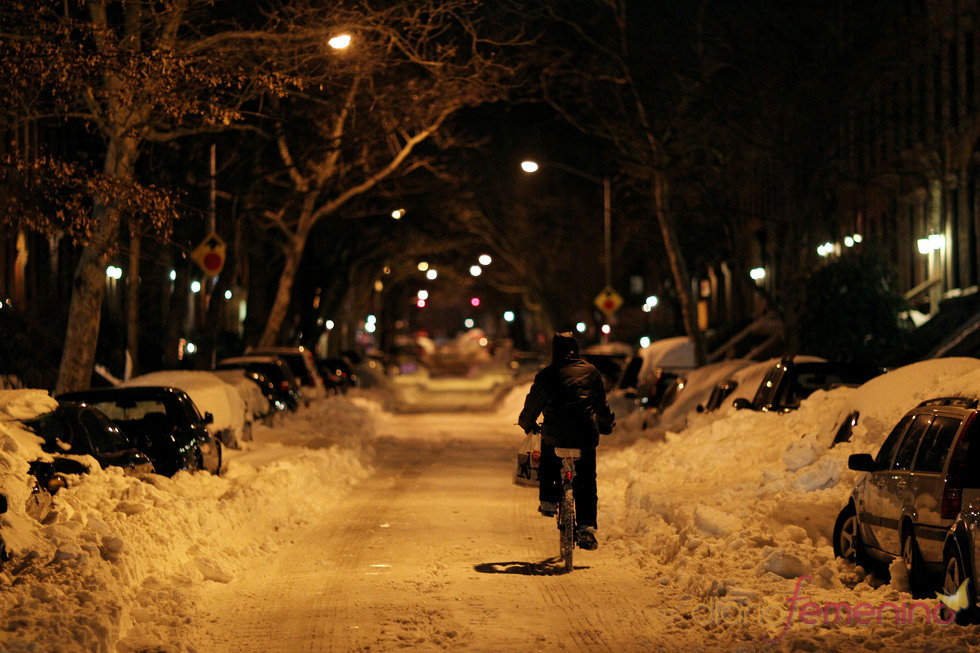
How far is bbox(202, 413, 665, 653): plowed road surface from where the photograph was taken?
788 centimetres

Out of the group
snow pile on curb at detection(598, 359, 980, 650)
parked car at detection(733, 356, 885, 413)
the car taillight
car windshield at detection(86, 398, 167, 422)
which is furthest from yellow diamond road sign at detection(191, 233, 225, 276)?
the car taillight

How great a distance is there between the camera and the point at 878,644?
288 inches

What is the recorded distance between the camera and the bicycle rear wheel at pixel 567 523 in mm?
10125

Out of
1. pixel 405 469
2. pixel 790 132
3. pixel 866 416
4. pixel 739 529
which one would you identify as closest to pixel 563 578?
pixel 739 529

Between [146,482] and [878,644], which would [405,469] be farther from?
[878,644]

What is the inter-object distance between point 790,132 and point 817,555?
18.2m

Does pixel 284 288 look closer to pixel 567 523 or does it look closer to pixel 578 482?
pixel 578 482

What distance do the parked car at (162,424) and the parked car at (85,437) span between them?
1510 mm

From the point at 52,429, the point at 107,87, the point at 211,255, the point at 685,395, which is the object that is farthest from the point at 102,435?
the point at 685,395

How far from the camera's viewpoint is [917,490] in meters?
8.71

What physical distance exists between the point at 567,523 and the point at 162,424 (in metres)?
5.98

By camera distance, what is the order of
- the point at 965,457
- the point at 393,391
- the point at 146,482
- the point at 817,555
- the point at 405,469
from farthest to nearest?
the point at 393,391, the point at 405,469, the point at 146,482, the point at 817,555, the point at 965,457

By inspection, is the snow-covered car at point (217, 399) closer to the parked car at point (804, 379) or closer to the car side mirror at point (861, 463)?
the parked car at point (804, 379)

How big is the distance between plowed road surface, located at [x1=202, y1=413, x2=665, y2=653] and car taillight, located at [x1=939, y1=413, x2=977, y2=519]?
206 centimetres
